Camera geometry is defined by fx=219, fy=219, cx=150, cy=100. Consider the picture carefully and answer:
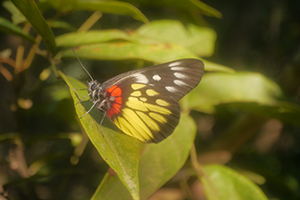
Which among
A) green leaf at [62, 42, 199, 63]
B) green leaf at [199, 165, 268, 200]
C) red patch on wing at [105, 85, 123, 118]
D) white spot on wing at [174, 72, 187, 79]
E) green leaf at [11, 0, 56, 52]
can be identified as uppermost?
green leaf at [11, 0, 56, 52]

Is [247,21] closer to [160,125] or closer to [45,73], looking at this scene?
[160,125]

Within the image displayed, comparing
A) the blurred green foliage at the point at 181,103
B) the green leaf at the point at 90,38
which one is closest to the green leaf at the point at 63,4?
the blurred green foliage at the point at 181,103

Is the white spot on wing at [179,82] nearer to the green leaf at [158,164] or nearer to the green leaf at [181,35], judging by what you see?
the green leaf at [158,164]

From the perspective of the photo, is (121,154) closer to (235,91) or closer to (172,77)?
(172,77)

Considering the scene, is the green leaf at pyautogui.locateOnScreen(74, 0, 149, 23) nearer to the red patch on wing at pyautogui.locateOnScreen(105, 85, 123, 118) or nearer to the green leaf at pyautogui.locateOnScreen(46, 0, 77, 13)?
the green leaf at pyautogui.locateOnScreen(46, 0, 77, 13)

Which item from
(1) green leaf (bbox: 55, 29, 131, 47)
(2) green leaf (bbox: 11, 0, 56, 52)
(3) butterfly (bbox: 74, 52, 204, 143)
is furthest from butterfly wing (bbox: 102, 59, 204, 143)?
(2) green leaf (bbox: 11, 0, 56, 52)

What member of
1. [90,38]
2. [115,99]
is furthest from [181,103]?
[90,38]

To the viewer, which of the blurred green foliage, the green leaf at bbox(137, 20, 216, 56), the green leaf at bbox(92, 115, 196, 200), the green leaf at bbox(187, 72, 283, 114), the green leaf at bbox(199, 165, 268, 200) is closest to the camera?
the green leaf at bbox(92, 115, 196, 200)
